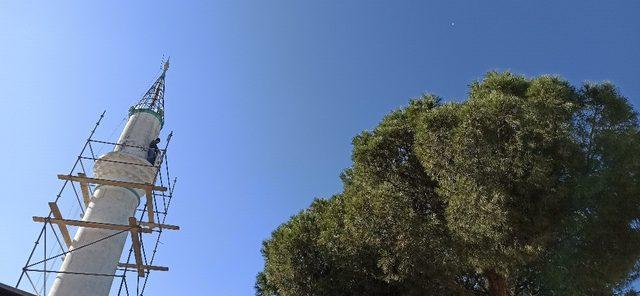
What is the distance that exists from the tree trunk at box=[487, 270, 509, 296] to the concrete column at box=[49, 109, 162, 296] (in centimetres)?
1085

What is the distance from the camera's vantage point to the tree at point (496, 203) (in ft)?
42.7

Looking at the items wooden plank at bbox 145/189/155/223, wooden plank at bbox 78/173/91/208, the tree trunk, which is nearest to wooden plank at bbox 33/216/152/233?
wooden plank at bbox 78/173/91/208

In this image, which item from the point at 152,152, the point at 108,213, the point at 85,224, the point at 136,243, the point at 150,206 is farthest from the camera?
the point at 152,152

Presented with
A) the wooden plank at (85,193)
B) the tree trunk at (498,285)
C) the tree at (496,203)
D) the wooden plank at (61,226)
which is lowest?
the tree trunk at (498,285)

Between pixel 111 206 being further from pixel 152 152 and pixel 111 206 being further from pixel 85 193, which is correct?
pixel 152 152

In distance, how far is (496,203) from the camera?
13.0 m

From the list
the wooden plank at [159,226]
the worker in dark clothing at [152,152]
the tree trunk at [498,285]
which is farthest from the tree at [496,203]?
the worker in dark clothing at [152,152]

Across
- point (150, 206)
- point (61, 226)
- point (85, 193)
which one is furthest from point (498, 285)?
point (61, 226)

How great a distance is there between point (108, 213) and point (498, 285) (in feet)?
38.1

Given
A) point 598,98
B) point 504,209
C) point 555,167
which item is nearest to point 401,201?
point 504,209

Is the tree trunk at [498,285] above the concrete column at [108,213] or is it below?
below

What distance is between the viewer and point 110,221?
1544cm

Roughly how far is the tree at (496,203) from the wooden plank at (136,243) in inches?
184

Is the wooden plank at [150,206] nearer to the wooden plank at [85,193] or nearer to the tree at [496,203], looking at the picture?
the wooden plank at [85,193]
